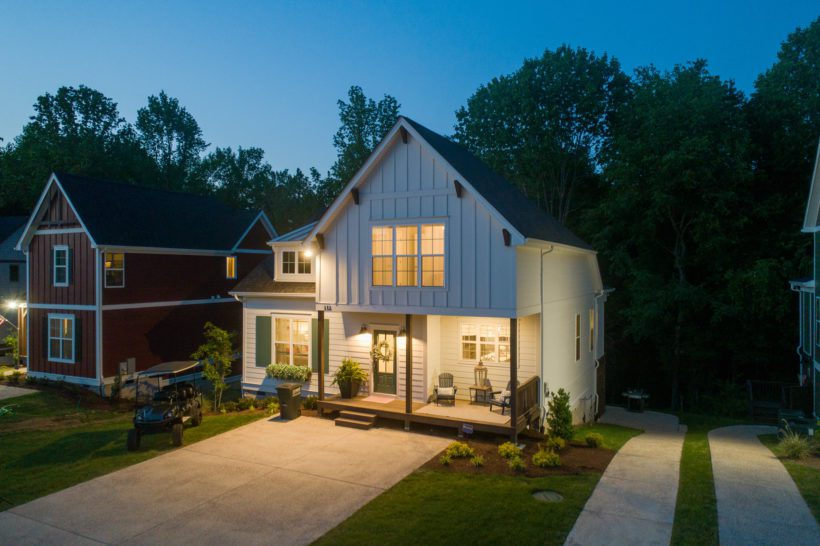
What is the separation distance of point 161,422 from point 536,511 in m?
8.96

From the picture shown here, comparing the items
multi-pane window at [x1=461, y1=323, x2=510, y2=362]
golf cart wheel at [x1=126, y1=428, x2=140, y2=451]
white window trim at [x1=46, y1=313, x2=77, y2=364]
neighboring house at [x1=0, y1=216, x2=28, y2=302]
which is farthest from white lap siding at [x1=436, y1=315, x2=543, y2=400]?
neighboring house at [x1=0, y1=216, x2=28, y2=302]

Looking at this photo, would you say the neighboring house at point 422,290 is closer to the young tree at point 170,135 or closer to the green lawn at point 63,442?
the green lawn at point 63,442

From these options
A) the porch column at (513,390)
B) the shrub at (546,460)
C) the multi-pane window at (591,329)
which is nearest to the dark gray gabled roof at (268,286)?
the porch column at (513,390)

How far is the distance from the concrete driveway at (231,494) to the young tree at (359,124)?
3198cm

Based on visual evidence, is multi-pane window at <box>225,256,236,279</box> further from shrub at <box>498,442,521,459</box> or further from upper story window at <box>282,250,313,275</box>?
shrub at <box>498,442,521,459</box>

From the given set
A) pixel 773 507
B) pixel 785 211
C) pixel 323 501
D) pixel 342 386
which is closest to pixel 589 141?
pixel 785 211

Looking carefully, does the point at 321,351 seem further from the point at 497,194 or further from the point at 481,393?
the point at 497,194

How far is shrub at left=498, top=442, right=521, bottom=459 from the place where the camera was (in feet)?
39.0

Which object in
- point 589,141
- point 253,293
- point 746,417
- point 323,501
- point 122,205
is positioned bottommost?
point 746,417

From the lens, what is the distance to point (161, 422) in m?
12.7

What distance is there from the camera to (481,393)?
15.7 m

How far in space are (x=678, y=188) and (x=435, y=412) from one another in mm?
Answer: 19455

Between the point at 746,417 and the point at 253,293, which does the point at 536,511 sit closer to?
the point at 253,293

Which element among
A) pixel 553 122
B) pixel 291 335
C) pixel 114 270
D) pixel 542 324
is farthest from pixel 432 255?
pixel 553 122
